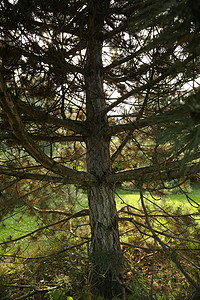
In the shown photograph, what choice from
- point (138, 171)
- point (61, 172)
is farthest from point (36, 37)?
point (138, 171)

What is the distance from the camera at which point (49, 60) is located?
70.8 inches

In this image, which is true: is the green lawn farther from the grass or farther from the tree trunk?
the tree trunk

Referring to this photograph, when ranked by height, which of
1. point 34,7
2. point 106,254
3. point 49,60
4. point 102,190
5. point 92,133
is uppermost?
point 34,7

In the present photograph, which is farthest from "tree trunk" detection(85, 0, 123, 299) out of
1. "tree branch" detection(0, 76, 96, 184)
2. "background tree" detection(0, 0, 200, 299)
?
"tree branch" detection(0, 76, 96, 184)

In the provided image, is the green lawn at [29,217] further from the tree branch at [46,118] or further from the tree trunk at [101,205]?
the tree branch at [46,118]

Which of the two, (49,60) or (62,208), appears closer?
(49,60)

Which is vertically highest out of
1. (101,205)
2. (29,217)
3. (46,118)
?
(46,118)

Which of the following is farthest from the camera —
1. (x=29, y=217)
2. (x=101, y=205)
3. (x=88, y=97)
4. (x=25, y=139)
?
(x=29, y=217)

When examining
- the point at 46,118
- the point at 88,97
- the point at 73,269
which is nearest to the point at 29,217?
the point at 73,269

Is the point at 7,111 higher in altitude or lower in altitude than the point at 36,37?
lower

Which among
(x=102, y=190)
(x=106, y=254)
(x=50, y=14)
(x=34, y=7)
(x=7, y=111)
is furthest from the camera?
(x=102, y=190)

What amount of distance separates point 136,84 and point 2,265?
139 inches

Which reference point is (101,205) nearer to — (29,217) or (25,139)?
(25,139)

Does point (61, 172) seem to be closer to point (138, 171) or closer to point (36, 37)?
point (138, 171)
